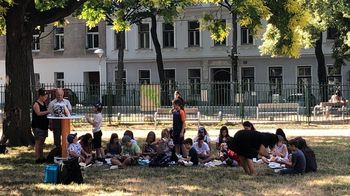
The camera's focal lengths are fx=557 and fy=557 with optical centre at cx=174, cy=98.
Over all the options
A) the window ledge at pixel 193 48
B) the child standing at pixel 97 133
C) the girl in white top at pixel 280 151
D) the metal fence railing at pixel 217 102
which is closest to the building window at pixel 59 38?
the window ledge at pixel 193 48

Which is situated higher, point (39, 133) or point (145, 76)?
point (145, 76)

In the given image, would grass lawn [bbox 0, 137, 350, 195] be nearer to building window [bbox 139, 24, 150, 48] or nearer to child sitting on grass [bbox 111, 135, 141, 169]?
child sitting on grass [bbox 111, 135, 141, 169]

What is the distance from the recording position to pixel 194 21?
4619 centimetres

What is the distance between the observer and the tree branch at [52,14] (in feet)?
58.5

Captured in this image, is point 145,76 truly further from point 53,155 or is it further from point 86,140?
point 86,140

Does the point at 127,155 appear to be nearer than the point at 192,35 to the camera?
Yes

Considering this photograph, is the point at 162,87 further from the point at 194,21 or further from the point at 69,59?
the point at 69,59

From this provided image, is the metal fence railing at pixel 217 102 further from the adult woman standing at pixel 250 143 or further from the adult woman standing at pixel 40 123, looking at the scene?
the adult woman standing at pixel 250 143

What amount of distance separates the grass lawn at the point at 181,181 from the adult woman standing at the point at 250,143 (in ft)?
1.17

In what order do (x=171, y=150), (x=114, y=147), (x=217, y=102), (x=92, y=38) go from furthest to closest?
(x=92, y=38) → (x=217, y=102) → (x=114, y=147) → (x=171, y=150)

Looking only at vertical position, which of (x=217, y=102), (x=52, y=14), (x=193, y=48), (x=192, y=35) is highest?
(x=192, y=35)

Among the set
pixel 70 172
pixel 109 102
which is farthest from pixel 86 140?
pixel 109 102

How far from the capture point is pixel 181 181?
427 inches

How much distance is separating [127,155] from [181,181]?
108 inches
